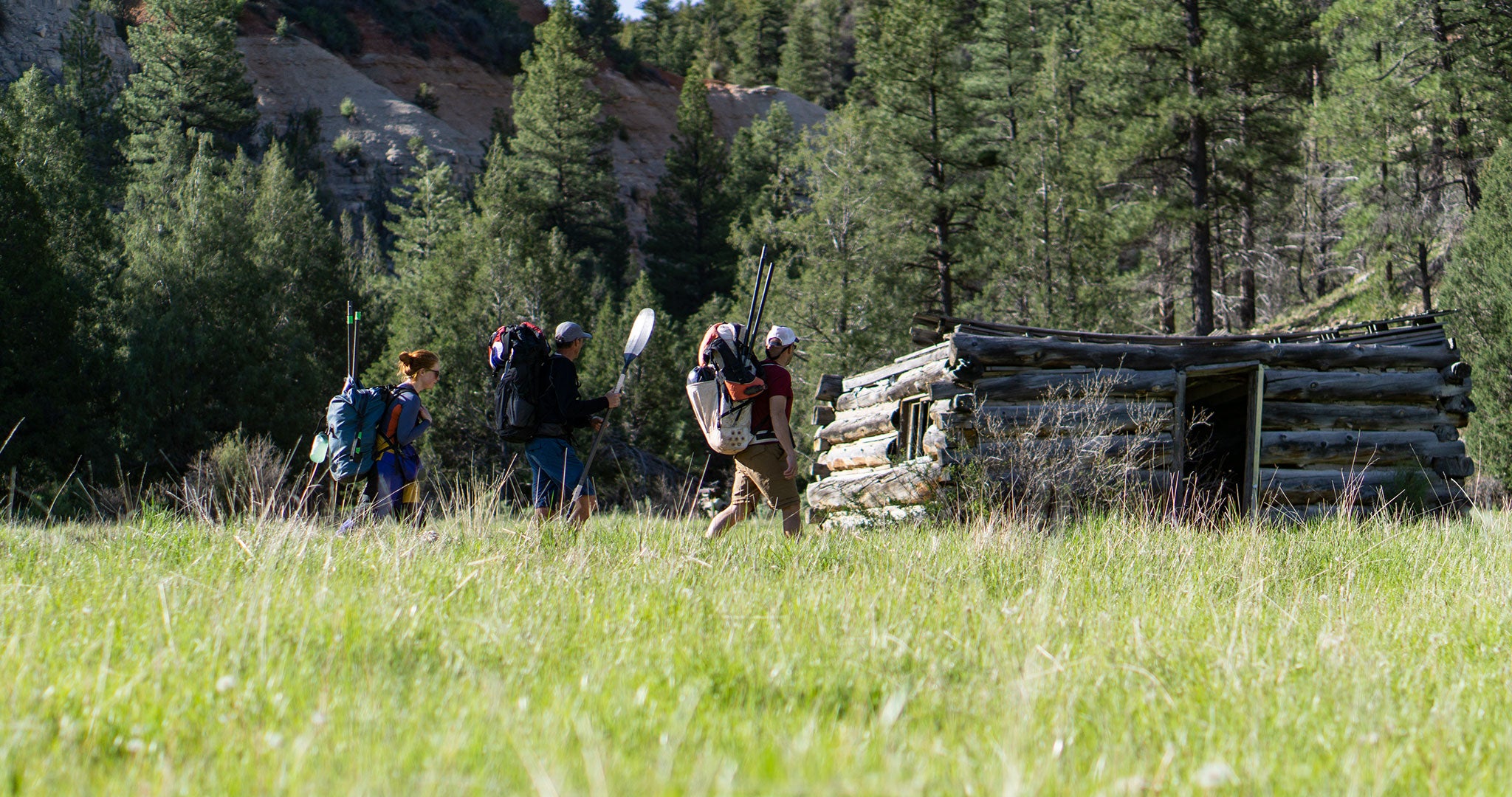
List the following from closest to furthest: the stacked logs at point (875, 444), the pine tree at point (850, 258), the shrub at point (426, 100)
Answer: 1. the stacked logs at point (875, 444)
2. the pine tree at point (850, 258)
3. the shrub at point (426, 100)

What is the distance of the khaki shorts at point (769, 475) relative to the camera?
686cm


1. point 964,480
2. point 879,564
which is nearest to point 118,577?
point 879,564

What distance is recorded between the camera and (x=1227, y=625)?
3738 mm

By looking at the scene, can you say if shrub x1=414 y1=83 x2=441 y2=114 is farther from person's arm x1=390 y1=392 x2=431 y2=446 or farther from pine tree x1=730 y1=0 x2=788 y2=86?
person's arm x1=390 y1=392 x2=431 y2=446

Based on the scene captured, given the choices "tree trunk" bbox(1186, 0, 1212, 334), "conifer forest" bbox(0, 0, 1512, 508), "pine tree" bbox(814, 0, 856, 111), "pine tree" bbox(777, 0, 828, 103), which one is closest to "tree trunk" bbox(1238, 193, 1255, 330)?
"conifer forest" bbox(0, 0, 1512, 508)

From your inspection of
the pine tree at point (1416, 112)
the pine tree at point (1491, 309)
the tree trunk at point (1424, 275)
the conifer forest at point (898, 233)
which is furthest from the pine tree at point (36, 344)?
the tree trunk at point (1424, 275)

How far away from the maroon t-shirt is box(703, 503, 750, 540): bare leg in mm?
424

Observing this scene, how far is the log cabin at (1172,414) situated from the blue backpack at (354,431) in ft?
14.5

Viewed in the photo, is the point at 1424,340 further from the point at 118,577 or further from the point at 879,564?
the point at 118,577

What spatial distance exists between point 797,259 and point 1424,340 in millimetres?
20630

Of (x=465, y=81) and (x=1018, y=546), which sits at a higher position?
(x=465, y=81)

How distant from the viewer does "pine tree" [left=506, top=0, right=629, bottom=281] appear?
42.7 m

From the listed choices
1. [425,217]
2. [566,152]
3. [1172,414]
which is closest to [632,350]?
[1172,414]

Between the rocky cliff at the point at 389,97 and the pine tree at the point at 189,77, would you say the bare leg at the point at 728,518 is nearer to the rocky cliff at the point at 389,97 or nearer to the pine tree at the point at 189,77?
the pine tree at the point at 189,77
